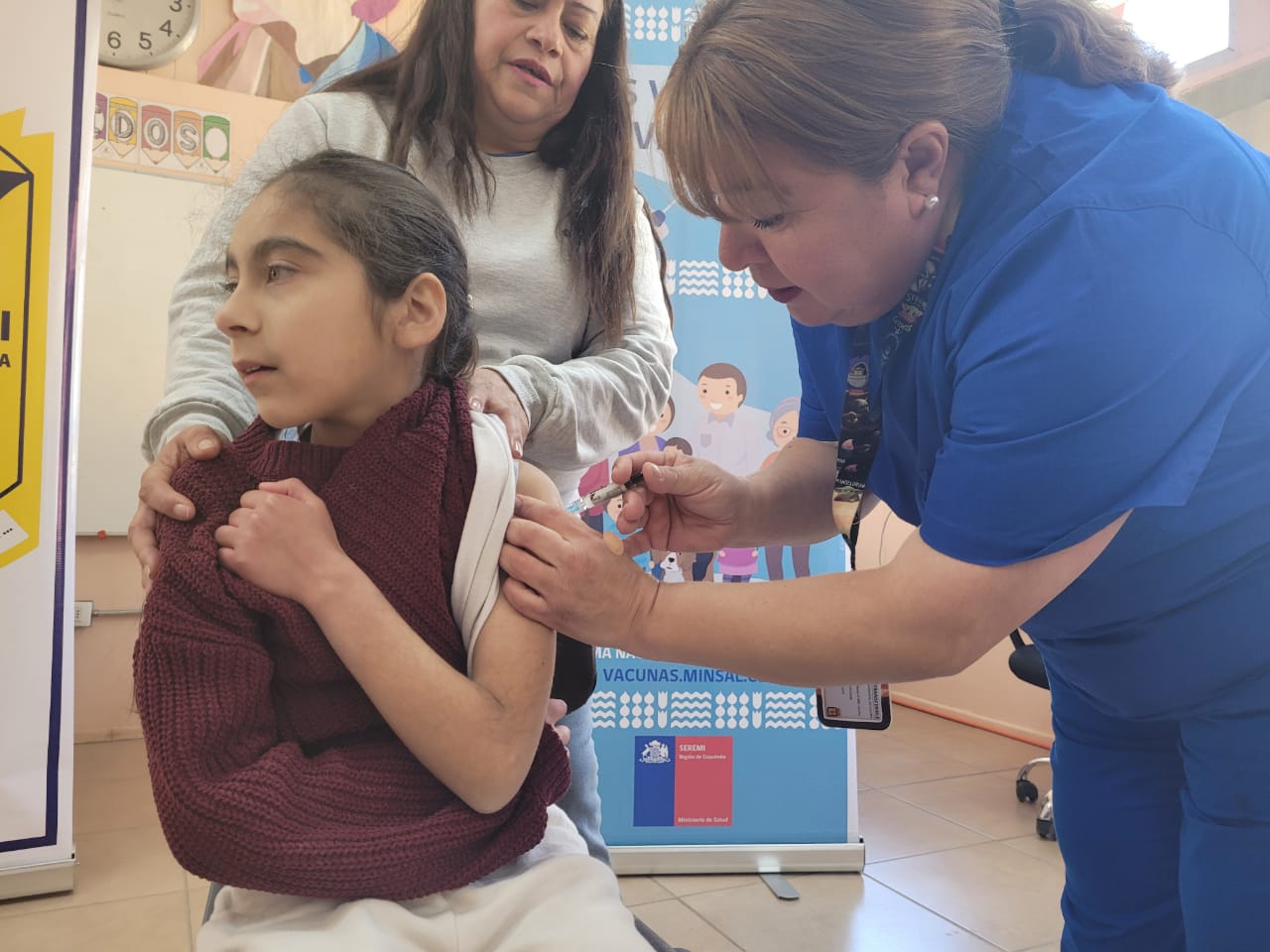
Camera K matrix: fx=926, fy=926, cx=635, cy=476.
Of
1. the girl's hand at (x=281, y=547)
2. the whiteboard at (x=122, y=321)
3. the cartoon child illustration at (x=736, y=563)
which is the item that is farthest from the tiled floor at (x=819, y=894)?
the girl's hand at (x=281, y=547)

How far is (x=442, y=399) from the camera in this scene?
97 cm

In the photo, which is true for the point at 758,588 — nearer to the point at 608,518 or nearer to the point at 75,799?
the point at 608,518

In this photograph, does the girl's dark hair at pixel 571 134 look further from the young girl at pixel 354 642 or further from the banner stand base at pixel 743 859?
the banner stand base at pixel 743 859

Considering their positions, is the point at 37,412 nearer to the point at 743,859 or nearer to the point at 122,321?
the point at 122,321

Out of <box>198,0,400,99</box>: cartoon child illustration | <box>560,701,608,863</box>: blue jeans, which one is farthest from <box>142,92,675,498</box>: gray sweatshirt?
<box>198,0,400,99</box>: cartoon child illustration

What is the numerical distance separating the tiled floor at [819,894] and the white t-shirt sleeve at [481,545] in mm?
1675

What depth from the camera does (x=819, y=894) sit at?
2545 millimetres

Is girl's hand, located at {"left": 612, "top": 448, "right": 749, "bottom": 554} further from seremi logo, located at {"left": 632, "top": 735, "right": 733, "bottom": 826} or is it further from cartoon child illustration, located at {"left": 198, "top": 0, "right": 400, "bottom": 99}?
cartoon child illustration, located at {"left": 198, "top": 0, "right": 400, "bottom": 99}

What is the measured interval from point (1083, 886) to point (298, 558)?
3.63ft

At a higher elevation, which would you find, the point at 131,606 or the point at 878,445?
the point at 878,445

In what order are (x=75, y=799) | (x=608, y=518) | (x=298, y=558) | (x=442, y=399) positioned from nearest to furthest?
(x=298, y=558)
(x=442, y=399)
(x=608, y=518)
(x=75, y=799)

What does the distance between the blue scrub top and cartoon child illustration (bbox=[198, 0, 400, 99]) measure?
3.80 m

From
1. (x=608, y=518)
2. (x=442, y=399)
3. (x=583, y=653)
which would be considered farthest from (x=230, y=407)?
(x=608, y=518)

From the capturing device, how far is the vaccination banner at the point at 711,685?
8.78ft
